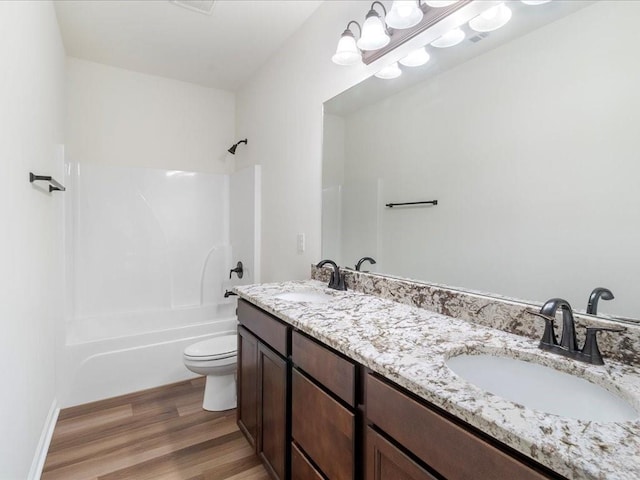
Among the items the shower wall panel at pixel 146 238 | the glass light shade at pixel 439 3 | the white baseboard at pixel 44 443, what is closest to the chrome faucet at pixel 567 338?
the glass light shade at pixel 439 3

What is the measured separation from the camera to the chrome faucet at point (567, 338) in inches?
33.4

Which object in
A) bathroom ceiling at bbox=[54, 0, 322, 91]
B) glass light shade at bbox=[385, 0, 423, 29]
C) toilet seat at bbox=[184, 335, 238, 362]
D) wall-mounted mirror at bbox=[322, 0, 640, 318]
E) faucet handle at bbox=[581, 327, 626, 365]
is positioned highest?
bathroom ceiling at bbox=[54, 0, 322, 91]

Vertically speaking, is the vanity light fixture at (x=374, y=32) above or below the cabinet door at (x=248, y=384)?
above

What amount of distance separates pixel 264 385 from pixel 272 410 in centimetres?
12

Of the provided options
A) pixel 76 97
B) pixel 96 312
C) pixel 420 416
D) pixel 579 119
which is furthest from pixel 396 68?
pixel 96 312

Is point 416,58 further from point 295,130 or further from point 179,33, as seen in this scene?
point 179,33

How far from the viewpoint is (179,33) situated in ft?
7.55

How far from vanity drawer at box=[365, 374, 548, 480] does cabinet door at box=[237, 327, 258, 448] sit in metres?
0.89

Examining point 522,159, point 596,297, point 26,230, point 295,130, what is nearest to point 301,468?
point 596,297

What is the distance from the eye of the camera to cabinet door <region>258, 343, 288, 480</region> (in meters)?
1.35

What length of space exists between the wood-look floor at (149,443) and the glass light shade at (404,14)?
2.20 metres

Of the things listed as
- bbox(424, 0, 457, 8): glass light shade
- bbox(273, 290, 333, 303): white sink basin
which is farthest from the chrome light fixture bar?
bbox(273, 290, 333, 303): white sink basin

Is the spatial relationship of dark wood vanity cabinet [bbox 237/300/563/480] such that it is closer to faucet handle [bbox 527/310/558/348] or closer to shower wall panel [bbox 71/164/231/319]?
faucet handle [bbox 527/310/558/348]

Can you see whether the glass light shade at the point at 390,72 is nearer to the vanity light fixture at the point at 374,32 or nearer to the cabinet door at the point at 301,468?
the vanity light fixture at the point at 374,32
